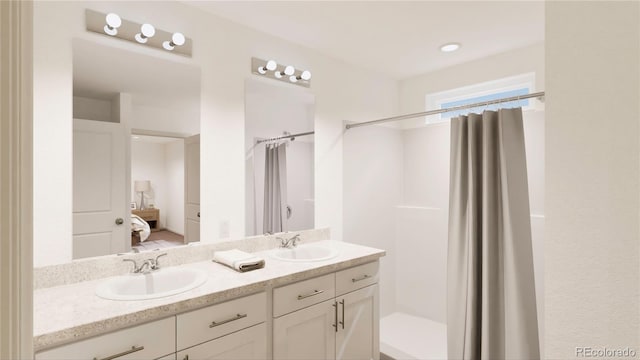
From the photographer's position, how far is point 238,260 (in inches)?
71.7

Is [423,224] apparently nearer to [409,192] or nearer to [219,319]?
[409,192]

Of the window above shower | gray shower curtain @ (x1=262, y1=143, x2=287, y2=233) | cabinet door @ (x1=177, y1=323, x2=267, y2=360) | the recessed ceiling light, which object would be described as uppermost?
the recessed ceiling light

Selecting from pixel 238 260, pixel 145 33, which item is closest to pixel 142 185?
pixel 238 260

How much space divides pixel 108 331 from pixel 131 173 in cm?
93

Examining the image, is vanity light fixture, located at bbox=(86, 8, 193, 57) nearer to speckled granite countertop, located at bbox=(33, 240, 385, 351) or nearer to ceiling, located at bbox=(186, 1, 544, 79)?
ceiling, located at bbox=(186, 1, 544, 79)

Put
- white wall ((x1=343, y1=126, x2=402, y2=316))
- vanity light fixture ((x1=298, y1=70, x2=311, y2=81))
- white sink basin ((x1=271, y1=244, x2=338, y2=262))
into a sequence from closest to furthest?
white sink basin ((x1=271, y1=244, x2=338, y2=262)), vanity light fixture ((x1=298, y1=70, x2=311, y2=81)), white wall ((x1=343, y1=126, x2=402, y2=316))

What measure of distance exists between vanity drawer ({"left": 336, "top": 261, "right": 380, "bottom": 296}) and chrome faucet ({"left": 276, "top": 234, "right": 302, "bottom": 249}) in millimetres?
522

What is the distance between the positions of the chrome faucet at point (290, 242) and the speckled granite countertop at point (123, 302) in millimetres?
453

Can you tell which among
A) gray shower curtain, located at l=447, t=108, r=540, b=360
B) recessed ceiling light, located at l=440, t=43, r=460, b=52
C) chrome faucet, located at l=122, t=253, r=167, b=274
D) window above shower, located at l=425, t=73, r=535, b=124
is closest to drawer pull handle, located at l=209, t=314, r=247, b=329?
chrome faucet, located at l=122, t=253, r=167, b=274

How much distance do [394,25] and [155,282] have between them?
2217 millimetres

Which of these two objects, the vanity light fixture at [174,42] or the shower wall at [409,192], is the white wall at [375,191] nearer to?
the shower wall at [409,192]

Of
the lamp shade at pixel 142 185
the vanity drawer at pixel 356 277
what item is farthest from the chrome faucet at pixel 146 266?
the vanity drawer at pixel 356 277

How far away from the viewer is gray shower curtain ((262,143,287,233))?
2420 millimetres
